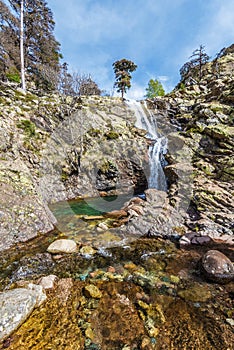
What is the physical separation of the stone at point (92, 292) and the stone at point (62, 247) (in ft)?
5.40

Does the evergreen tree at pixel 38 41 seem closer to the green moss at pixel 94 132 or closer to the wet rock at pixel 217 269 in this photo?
the green moss at pixel 94 132

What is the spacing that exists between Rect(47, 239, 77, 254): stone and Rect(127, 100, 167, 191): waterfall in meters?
6.85

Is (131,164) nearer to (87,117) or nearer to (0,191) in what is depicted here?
(87,117)

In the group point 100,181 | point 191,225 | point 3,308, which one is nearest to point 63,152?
point 100,181

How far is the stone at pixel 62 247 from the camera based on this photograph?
474 cm

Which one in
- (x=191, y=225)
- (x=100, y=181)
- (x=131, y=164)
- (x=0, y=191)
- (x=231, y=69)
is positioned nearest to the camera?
(x=0, y=191)

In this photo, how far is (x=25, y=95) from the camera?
12555 millimetres

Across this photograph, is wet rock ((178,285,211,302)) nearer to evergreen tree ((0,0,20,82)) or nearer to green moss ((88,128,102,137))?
green moss ((88,128,102,137))

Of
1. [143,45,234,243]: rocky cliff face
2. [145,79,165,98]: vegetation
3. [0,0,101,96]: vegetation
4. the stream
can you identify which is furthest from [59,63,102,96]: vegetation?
[145,79,165,98]: vegetation

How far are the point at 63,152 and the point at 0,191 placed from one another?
591 centimetres

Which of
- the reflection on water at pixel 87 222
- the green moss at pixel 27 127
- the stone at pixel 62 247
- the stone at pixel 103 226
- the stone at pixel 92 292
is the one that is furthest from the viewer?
the green moss at pixel 27 127

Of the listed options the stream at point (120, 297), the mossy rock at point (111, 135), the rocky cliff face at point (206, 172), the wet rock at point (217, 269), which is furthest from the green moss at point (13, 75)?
the wet rock at point (217, 269)

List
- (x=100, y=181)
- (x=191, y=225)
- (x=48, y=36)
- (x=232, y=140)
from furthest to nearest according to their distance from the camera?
(x=48, y=36), (x=100, y=181), (x=232, y=140), (x=191, y=225)

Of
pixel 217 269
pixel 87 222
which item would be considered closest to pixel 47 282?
pixel 87 222
